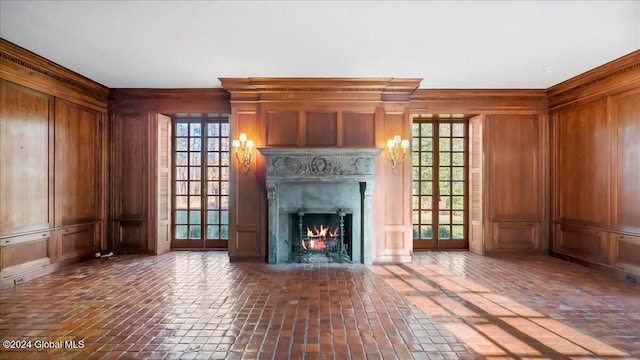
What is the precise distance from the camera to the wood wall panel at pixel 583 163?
5.59m

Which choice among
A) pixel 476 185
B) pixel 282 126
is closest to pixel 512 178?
pixel 476 185

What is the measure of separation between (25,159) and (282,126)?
3783 mm

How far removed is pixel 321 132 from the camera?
6.18 meters

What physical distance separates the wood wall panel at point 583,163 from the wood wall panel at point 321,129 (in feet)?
13.7

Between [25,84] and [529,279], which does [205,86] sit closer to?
[25,84]

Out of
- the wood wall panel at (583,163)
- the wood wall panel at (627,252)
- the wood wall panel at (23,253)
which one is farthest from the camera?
the wood wall panel at (583,163)

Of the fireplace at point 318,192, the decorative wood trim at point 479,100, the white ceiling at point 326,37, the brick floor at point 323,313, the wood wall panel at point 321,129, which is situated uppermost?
the white ceiling at point 326,37

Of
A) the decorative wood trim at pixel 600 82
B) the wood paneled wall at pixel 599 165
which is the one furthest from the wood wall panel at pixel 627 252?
the decorative wood trim at pixel 600 82

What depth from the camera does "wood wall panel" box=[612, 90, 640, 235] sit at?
16.6 feet

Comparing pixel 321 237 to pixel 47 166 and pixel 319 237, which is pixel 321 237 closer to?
pixel 319 237

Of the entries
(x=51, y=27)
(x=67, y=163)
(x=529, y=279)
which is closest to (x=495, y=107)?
(x=529, y=279)

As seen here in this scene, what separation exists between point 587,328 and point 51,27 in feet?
21.5

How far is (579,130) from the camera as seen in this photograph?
6.05 m

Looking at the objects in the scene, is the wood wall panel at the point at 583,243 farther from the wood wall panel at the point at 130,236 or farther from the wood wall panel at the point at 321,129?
the wood wall panel at the point at 130,236
